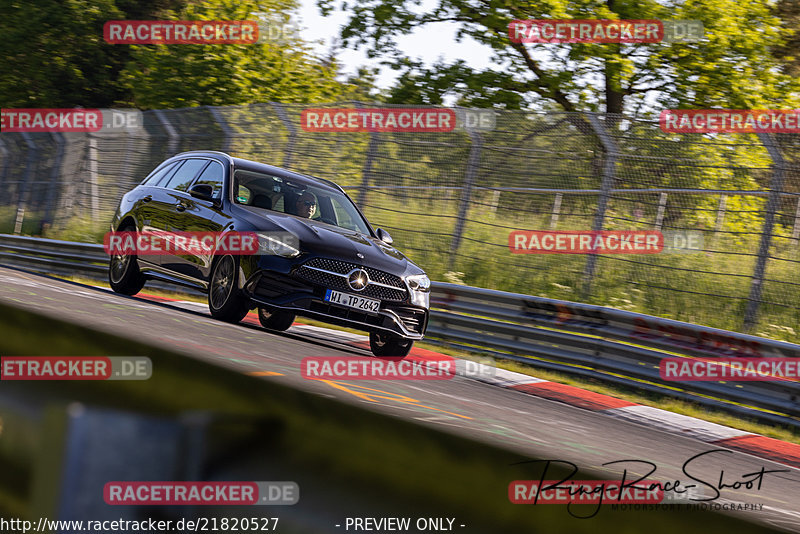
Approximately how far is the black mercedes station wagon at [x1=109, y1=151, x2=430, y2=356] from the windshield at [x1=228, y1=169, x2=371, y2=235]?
11mm

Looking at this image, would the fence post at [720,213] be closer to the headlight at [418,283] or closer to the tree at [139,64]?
the headlight at [418,283]

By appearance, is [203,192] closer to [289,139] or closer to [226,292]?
[226,292]

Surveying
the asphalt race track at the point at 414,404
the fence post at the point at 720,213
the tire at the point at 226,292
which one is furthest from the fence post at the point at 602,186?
the asphalt race track at the point at 414,404

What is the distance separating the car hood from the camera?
651 centimetres

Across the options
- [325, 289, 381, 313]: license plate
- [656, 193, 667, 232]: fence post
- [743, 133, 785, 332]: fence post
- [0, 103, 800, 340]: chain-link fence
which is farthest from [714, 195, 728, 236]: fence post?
[325, 289, 381, 313]: license plate

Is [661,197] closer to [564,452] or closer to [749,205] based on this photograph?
[749,205]

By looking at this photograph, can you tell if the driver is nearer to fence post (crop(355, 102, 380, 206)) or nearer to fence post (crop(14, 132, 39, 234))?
fence post (crop(355, 102, 380, 206))

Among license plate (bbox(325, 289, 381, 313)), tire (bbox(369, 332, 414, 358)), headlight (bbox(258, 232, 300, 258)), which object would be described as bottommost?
tire (bbox(369, 332, 414, 358))

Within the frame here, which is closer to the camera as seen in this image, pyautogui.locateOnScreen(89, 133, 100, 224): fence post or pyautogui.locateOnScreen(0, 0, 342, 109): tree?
pyautogui.locateOnScreen(89, 133, 100, 224): fence post

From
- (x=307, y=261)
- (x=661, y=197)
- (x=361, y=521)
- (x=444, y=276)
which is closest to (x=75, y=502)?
(x=361, y=521)

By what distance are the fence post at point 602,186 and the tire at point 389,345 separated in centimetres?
399

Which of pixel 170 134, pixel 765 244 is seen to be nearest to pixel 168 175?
pixel 765 244

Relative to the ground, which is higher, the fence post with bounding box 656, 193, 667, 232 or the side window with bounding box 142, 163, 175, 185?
the fence post with bounding box 656, 193, 667, 232

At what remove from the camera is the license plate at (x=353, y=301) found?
20.9ft
